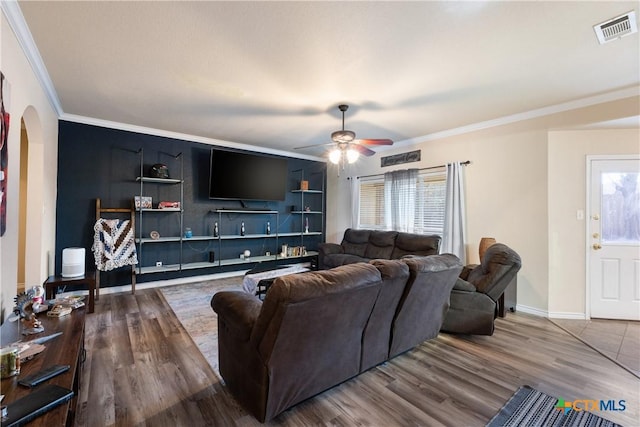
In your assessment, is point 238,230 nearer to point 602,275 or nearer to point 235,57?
point 235,57

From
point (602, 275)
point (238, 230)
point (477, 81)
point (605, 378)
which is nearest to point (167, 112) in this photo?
point (238, 230)

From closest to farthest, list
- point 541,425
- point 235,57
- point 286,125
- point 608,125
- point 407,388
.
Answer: point 541,425 < point 407,388 < point 235,57 < point 608,125 < point 286,125

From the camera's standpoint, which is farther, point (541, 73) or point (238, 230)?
point (238, 230)

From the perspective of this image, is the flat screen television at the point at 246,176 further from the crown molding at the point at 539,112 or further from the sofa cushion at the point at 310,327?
the sofa cushion at the point at 310,327

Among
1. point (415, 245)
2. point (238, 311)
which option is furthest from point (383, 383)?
point (415, 245)

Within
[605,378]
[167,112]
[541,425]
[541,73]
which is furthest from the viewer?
[167,112]

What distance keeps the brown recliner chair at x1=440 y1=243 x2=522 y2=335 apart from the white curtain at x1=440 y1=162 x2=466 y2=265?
1459 mm

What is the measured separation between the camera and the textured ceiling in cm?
197

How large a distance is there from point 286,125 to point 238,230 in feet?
8.00

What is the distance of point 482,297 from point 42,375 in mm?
3444

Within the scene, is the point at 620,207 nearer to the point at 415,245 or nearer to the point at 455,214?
the point at 455,214

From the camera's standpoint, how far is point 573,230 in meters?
3.67

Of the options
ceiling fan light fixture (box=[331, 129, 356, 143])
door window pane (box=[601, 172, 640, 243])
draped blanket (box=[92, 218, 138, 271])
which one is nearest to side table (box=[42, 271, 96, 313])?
draped blanket (box=[92, 218, 138, 271])

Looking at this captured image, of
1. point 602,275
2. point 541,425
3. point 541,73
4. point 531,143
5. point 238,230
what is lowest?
point 541,425
